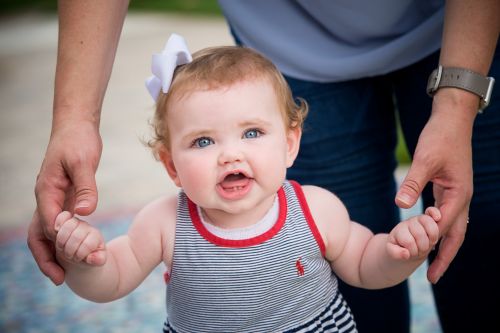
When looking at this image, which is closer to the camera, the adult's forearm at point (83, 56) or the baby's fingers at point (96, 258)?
the baby's fingers at point (96, 258)

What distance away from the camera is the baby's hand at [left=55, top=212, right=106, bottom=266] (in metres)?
1.45

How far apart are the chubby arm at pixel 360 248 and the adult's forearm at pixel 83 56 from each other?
1.80ft

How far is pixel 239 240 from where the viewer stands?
157 centimetres

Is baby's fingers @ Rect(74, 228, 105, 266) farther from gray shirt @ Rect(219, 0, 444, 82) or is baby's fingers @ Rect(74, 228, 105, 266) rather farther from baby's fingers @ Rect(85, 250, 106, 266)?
gray shirt @ Rect(219, 0, 444, 82)

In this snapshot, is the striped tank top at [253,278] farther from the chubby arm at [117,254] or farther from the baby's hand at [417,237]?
the baby's hand at [417,237]

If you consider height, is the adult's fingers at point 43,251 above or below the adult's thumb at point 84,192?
below

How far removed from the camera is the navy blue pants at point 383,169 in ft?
6.29

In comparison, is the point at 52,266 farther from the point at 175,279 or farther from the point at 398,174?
the point at 398,174

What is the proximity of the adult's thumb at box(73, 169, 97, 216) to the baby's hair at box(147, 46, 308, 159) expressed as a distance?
0.21m

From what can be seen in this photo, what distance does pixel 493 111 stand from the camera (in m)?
1.85

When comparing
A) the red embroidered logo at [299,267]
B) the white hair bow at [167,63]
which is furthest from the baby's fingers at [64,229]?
the red embroidered logo at [299,267]

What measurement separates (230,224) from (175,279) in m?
0.18

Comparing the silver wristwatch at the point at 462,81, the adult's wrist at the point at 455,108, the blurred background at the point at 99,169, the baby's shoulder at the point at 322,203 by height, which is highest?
the silver wristwatch at the point at 462,81

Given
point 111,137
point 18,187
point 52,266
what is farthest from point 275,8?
point 111,137
